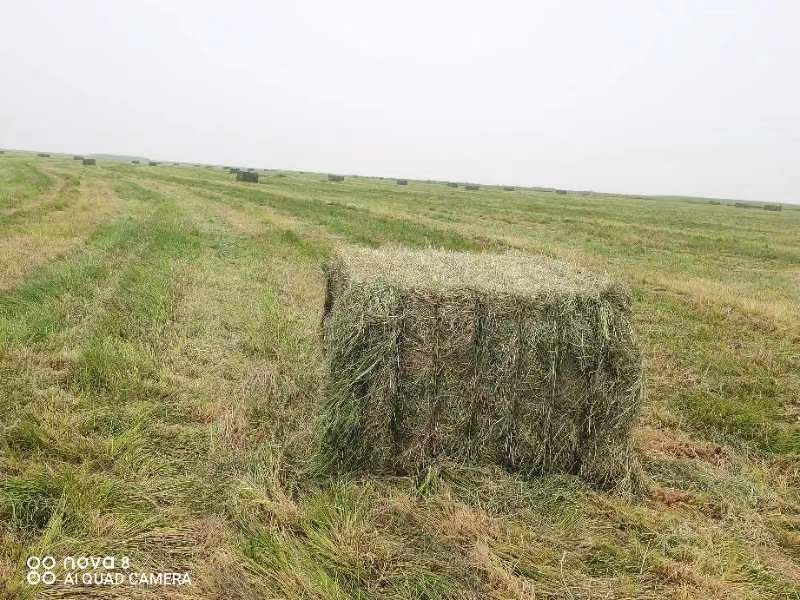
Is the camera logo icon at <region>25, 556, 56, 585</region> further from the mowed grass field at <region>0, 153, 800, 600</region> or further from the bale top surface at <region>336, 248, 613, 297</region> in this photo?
the bale top surface at <region>336, 248, 613, 297</region>

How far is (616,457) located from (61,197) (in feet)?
71.0

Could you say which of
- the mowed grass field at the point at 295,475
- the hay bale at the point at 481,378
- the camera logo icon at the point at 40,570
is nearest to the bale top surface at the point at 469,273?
the hay bale at the point at 481,378

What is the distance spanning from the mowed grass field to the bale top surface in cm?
113

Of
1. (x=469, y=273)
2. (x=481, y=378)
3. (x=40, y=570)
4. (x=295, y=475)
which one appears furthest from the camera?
(x=469, y=273)

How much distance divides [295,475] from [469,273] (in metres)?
2.15

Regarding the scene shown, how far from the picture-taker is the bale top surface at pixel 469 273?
4.14 meters

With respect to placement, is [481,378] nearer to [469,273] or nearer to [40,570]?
[469,273]

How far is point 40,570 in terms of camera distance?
2885mm

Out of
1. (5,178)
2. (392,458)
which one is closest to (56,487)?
(392,458)

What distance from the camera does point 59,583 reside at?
9.32ft

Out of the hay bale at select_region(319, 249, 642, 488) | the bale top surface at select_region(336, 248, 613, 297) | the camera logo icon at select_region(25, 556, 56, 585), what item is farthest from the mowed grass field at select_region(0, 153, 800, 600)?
the bale top surface at select_region(336, 248, 613, 297)

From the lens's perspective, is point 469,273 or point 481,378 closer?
point 481,378

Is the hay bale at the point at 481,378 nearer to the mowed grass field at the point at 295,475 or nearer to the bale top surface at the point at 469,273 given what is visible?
the bale top surface at the point at 469,273

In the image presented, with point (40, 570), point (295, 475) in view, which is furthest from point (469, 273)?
point (40, 570)
